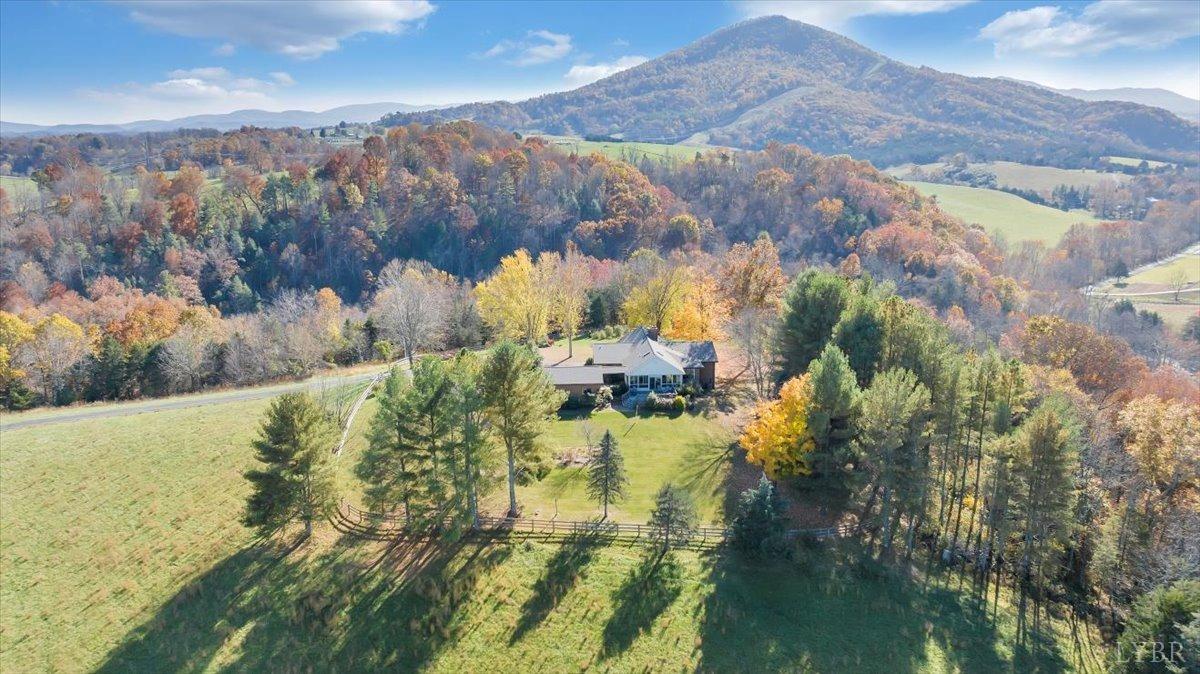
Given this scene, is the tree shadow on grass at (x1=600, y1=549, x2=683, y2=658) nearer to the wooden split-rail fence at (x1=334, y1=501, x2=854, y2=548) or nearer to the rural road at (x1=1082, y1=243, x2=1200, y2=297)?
the wooden split-rail fence at (x1=334, y1=501, x2=854, y2=548)

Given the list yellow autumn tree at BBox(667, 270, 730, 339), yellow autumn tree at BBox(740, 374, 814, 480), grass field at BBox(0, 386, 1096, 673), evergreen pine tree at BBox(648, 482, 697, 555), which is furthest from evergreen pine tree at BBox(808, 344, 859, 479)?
yellow autumn tree at BBox(667, 270, 730, 339)

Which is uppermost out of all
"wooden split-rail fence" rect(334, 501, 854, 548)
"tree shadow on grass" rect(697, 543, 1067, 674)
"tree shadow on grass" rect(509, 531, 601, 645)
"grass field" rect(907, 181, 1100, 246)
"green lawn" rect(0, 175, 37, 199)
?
"green lawn" rect(0, 175, 37, 199)

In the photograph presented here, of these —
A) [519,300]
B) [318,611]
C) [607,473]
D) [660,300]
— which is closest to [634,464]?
[607,473]

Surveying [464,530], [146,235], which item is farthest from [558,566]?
[146,235]

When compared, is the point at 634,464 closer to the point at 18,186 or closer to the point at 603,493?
the point at 603,493

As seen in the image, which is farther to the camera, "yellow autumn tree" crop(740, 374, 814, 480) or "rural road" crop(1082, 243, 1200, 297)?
"rural road" crop(1082, 243, 1200, 297)

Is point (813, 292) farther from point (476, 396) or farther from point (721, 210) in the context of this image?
point (721, 210)

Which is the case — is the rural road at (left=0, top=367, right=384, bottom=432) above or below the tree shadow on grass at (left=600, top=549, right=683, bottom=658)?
above
